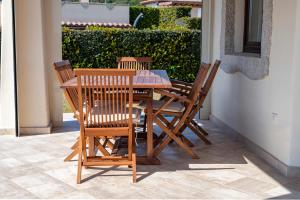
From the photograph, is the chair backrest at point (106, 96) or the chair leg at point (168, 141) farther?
the chair leg at point (168, 141)

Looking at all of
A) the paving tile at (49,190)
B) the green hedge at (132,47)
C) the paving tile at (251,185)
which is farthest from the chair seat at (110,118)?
the green hedge at (132,47)

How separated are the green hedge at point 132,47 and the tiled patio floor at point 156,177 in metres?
5.65

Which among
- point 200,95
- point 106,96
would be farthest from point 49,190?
point 200,95

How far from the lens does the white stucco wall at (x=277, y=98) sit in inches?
154

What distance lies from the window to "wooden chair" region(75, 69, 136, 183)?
7.89ft

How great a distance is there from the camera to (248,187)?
3693 millimetres

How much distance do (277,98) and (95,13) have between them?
50.2ft

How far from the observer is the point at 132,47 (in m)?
10.6

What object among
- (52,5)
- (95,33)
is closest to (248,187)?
(52,5)

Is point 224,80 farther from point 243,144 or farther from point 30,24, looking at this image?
point 30,24

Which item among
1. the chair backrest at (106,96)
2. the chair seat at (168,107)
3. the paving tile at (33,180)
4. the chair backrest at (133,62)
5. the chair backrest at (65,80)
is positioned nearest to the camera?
the chair backrest at (106,96)

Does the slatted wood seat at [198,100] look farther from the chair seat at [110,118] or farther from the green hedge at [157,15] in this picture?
the green hedge at [157,15]

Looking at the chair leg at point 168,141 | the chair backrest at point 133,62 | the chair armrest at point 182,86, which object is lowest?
the chair leg at point 168,141

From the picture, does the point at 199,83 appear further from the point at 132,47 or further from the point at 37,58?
the point at 132,47
